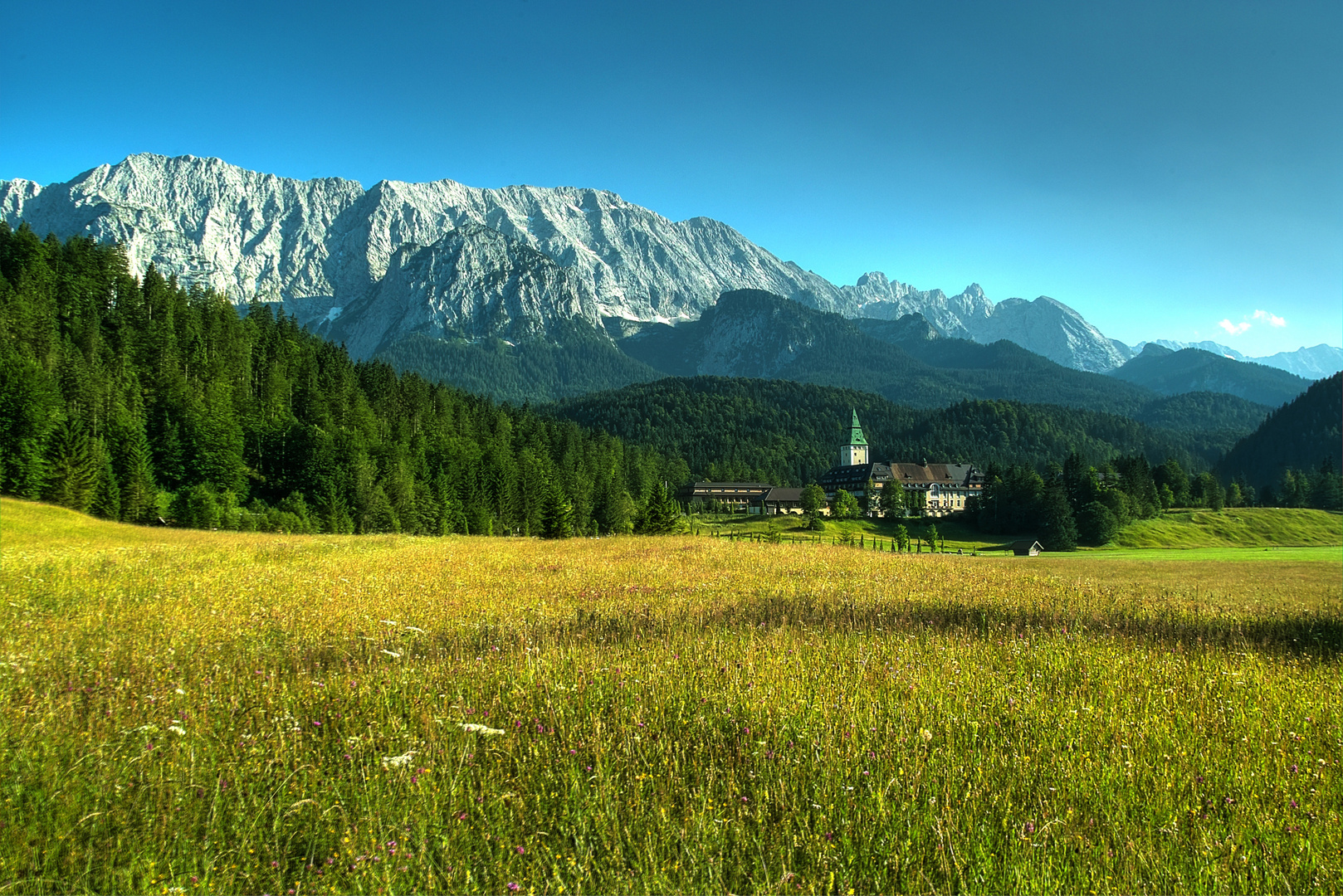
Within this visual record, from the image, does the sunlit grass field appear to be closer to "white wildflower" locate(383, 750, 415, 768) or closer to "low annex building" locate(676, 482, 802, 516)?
"white wildflower" locate(383, 750, 415, 768)

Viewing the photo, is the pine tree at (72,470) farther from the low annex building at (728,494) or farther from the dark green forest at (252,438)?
the low annex building at (728,494)

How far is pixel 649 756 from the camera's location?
5.06m

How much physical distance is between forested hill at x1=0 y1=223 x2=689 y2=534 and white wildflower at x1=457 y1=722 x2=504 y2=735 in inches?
2349

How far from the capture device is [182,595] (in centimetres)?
1230

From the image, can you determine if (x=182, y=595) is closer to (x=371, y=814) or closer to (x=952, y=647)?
(x=371, y=814)

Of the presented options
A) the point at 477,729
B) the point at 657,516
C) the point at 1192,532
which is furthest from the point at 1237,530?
the point at 477,729

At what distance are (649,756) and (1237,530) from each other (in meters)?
122

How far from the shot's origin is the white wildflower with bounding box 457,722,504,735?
5246 millimetres

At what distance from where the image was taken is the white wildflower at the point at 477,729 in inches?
207

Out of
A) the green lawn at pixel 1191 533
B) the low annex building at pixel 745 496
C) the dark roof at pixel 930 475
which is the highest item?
the dark roof at pixel 930 475

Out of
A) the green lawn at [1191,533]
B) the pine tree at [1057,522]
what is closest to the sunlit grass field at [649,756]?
the green lawn at [1191,533]

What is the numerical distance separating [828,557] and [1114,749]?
21666 mm

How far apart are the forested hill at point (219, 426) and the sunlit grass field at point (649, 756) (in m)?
53.3

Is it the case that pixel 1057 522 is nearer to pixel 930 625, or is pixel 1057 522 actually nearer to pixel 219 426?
pixel 930 625
